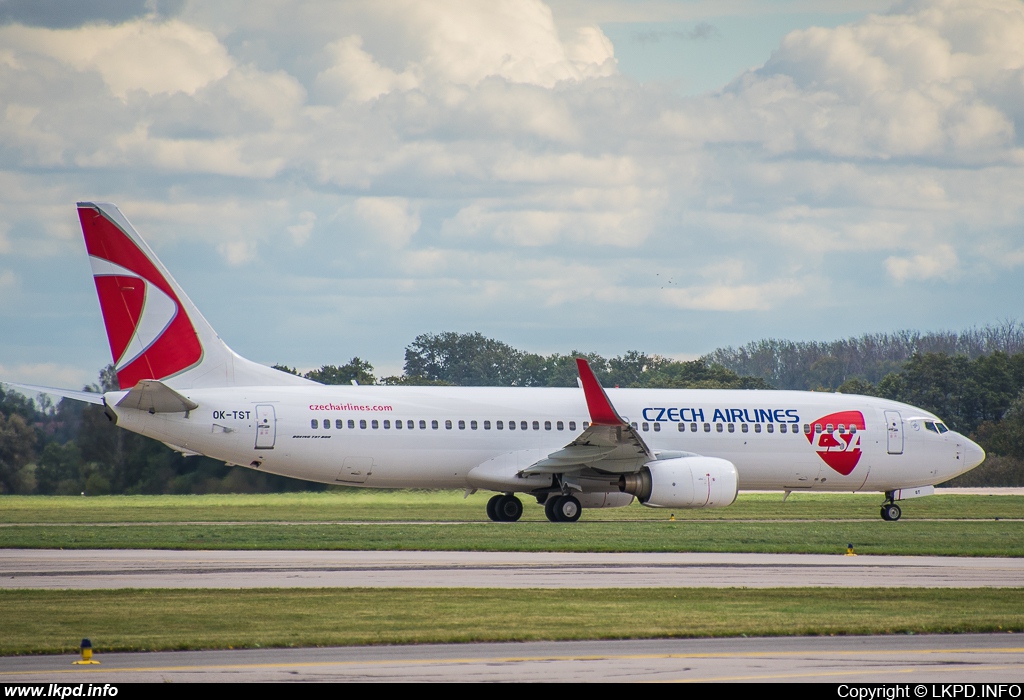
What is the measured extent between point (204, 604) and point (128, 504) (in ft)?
88.5

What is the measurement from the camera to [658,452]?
109 ft

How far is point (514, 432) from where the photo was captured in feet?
108

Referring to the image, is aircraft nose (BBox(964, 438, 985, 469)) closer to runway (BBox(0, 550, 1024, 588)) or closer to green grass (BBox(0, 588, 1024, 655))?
runway (BBox(0, 550, 1024, 588))

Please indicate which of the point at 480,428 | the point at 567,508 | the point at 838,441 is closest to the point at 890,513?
the point at 838,441

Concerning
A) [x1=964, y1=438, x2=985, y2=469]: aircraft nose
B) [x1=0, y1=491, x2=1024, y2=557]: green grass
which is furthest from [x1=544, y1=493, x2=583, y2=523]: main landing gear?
[x1=964, y1=438, x2=985, y2=469]: aircraft nose

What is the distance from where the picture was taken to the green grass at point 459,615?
13.2 metres

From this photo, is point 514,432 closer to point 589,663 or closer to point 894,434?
point 894,434

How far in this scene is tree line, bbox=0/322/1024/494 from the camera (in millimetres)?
44562

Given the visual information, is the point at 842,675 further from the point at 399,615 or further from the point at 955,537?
the point at 955,537

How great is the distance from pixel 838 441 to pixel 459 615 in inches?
884

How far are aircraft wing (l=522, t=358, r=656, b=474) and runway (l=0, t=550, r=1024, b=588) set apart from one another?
6462mm

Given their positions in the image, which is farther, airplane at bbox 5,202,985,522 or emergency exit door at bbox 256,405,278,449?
emergency exit door at bbox 256,405,278,449

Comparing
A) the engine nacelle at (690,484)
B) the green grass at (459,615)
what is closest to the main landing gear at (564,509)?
the engine nacelle at (690,484)

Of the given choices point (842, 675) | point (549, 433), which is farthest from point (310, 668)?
point (549, 433)
